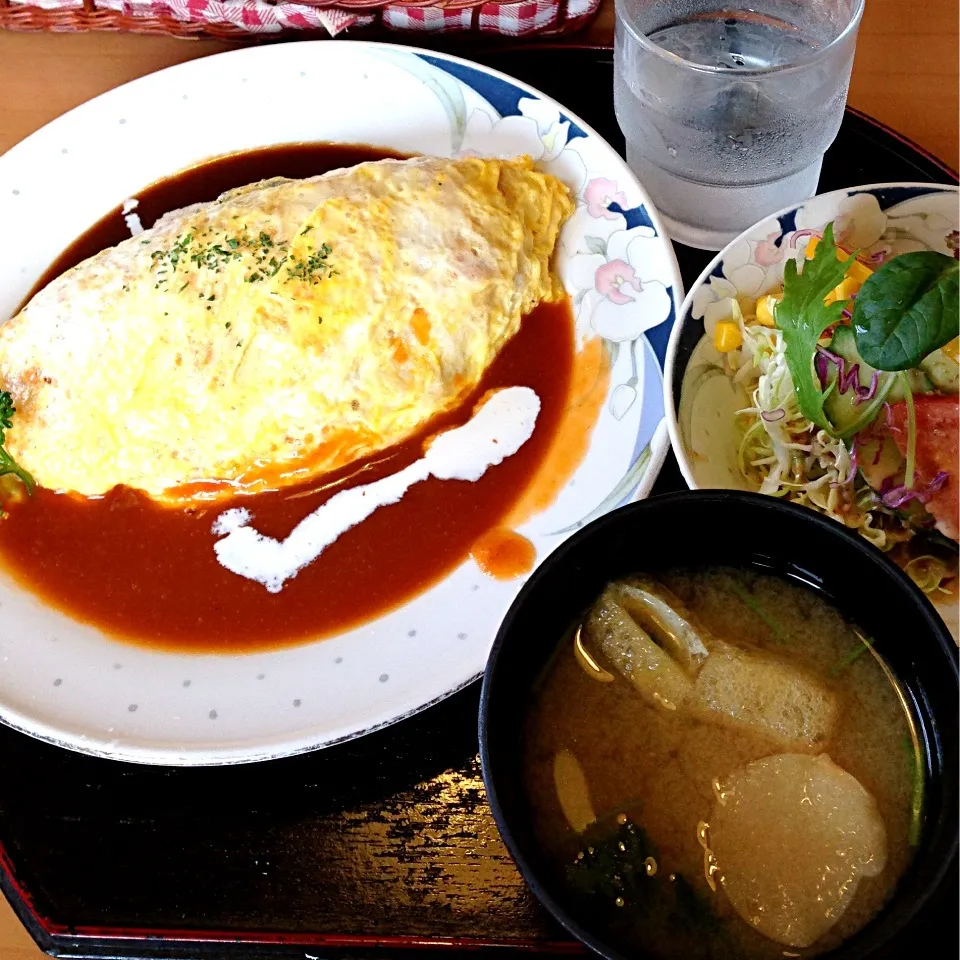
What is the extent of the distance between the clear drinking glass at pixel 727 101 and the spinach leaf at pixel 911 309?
632 mm

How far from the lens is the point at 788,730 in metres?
1.17

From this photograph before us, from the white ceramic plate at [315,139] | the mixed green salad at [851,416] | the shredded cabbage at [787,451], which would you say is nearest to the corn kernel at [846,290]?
the mixed green salad at [851,416]

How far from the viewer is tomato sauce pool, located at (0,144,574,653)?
6.21 feet

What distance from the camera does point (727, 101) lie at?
1881mm

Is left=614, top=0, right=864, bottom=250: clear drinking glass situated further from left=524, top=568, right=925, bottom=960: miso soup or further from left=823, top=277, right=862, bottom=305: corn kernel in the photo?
left=524, top=568, right=925, bottom=960: miso soup

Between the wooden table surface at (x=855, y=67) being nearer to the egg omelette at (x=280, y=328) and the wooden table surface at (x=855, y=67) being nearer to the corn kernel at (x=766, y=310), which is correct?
the egg omelette at (x=280, y=328)

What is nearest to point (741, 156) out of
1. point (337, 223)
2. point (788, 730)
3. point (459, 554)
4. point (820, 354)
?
point (820, 354)

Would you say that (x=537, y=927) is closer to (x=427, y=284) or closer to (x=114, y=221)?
(x=427, y=284)

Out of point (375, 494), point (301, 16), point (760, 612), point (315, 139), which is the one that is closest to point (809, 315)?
point (760, 612)

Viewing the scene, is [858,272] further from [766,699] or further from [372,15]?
[372,15]

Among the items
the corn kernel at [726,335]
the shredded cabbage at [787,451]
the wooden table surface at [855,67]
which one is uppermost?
the wooden table surface at [855,67]

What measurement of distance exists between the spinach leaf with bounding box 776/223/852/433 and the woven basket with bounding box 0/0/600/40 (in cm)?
121

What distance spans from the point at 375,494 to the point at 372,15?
4.24 feet

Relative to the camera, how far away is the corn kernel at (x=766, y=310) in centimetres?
166
